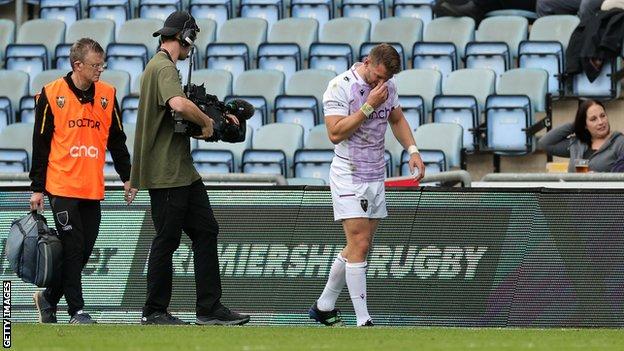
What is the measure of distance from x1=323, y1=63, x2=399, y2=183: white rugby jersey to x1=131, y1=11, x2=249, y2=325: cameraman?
678mm

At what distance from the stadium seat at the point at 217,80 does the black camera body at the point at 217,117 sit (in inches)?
328

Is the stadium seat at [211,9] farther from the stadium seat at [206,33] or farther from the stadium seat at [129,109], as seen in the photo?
the stadium seat at [129,109]

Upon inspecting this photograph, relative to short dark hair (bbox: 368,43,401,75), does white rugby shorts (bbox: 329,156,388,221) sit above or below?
below

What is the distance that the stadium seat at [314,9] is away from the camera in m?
20.1

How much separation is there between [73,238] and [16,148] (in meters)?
7.58

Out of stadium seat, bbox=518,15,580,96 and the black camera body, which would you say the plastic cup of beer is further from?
stadium seat, bbox=518,15,580,96

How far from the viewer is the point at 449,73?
17.9 metres

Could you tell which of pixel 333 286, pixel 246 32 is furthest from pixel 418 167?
pixel 246 32

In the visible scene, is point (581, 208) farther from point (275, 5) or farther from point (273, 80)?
point (275, 5)

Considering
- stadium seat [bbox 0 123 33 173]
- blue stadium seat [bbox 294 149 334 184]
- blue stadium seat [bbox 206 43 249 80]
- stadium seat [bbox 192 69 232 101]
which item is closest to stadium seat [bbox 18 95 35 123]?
stadium seat [bbox 0 123 33 173]

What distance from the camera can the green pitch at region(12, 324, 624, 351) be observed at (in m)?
7.93

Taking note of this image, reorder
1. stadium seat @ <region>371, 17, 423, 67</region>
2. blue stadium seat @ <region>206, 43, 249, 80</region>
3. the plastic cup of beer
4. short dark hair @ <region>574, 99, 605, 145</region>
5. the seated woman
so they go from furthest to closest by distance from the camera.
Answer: blue stadium seat @ <region>206, 43, 249, 80</region>
stadium seat @ <region>371, 17, 423, 67</region>
short dark hair @ <region>574, 99, 605, 145</region>
the seated woman
the plastic cup of beer

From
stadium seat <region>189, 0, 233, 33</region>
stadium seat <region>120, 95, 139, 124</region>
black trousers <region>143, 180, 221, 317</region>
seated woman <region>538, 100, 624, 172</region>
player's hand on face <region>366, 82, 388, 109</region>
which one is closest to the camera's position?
player's hand on face <region>366, 82, 388, 109</region>

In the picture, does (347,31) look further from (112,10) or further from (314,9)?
(112,10)
